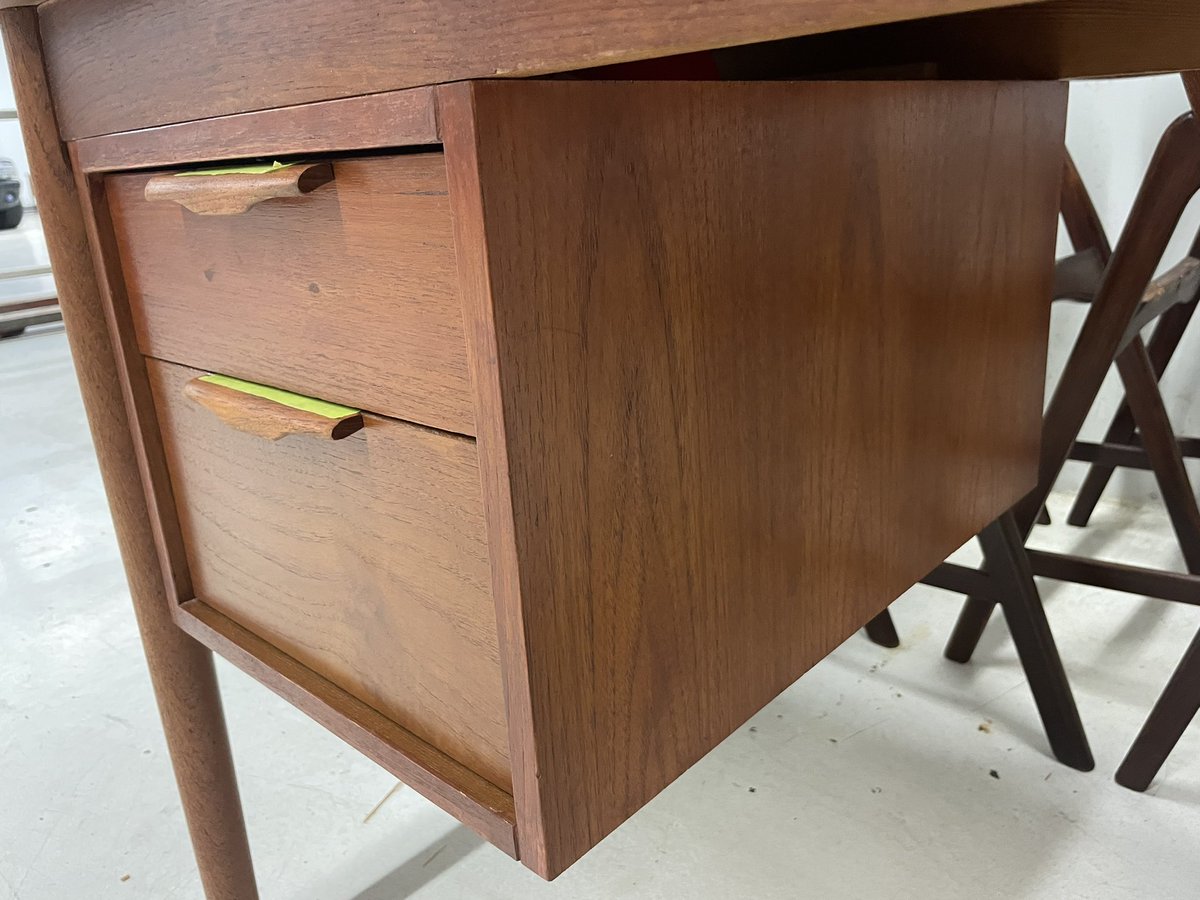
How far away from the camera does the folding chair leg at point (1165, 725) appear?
0.94m

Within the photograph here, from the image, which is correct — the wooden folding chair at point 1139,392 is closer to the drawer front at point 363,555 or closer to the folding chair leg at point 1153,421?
the folding chair leg at point 1153,421

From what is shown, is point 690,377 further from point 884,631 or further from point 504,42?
point 884,631

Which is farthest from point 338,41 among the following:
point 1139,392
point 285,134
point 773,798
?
point 1139,392

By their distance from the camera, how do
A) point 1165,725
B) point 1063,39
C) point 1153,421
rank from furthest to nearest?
point 1153,421, point 1165,725, point 1063,39

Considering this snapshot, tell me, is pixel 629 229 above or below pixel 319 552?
above

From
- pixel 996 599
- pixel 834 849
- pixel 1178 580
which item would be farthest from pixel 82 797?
pixel 1178 580

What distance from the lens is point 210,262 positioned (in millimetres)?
573

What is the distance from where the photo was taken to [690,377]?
465 mm

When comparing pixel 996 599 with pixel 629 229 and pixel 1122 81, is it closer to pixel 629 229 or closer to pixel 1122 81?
pixel 629 229

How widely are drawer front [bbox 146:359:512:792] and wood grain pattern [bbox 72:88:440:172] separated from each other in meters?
0.14

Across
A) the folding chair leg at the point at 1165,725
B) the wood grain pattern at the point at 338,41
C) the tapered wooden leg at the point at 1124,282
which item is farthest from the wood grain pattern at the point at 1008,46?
the folding chair leg at the point at 1165,725

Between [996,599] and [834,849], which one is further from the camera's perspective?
[996,599]

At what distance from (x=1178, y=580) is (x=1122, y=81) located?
0.86 metres

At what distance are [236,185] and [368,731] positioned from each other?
0.31 metres
